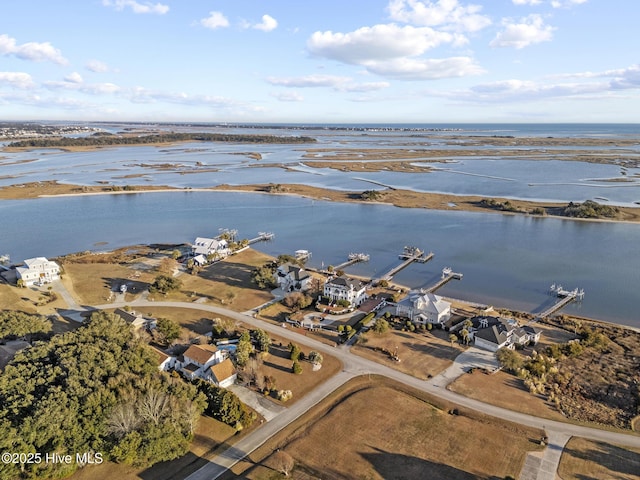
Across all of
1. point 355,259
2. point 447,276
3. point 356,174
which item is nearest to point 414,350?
point 447,276

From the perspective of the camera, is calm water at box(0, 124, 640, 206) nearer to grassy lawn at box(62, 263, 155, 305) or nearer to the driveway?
grassy lawn at box(62, 263, 155, 305)

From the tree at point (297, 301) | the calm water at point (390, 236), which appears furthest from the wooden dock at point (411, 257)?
the tree at point (297, 301)

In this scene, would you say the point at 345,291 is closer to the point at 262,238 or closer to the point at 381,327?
the point at 381,327

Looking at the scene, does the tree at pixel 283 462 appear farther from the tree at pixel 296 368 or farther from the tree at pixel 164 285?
the tree at pixel 164 285

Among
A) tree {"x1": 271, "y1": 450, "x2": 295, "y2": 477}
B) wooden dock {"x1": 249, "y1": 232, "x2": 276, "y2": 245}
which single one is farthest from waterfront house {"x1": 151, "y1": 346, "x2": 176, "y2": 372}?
wooden dock {"x1": 249, "y1": 232, "x2": 276, "y2": 245}

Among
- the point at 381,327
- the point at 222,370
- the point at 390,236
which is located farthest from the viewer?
the point at 390,236

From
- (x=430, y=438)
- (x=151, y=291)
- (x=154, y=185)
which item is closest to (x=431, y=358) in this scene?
(x=430, y=438)
